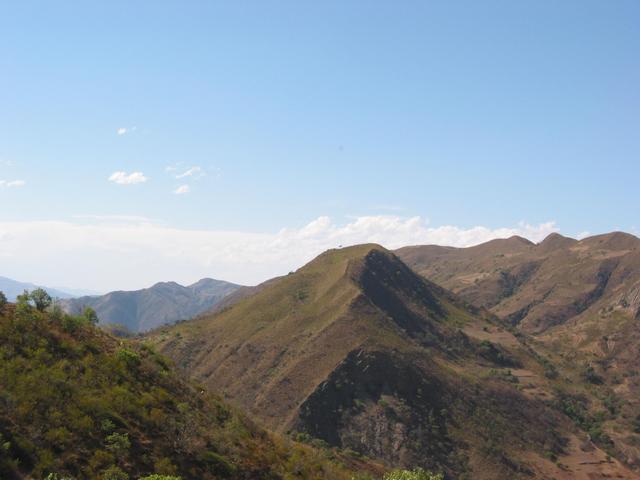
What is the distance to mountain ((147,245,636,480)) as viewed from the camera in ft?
231

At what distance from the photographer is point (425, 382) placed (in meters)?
80.4

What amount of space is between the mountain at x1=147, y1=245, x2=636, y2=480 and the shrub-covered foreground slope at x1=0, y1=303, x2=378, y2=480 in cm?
3621

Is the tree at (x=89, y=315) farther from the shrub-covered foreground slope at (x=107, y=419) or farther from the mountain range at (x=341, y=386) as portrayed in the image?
the shrub-covered foreground slope at (x=107, y=419)

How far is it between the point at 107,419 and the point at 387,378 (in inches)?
2413

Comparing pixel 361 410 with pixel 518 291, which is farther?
pixel 518 291

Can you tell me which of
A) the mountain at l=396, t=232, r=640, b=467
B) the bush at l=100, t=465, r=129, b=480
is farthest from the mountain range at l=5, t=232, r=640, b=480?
the bush at l=100, t=465, r=129, b=480

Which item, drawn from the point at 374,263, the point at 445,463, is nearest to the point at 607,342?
the point at 374,263

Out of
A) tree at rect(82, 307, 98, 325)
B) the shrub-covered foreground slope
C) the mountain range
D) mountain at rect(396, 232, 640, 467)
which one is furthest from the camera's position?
mountain at rect(396, 232, 640, 467)

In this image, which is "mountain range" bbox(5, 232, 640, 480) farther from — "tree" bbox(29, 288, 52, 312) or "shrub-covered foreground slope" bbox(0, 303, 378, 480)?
"tree" bbox(29, 288, 52, 312)

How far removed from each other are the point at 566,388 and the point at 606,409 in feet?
25.9

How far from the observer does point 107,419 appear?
22781mm

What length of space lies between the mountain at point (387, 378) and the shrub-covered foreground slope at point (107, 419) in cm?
3621

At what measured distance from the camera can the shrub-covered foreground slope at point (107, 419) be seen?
1959cm

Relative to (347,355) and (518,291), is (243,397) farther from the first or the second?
(518,291)
